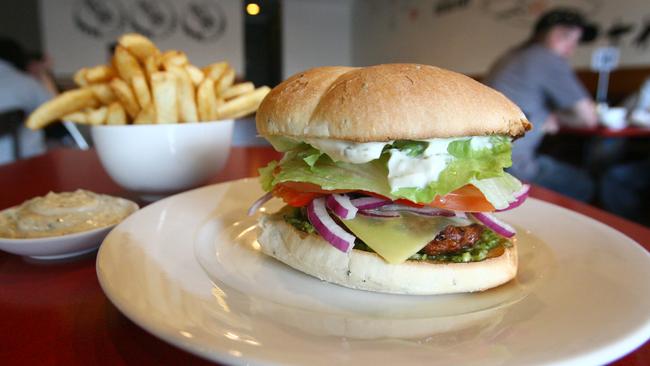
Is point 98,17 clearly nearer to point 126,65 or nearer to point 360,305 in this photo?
point 126,65

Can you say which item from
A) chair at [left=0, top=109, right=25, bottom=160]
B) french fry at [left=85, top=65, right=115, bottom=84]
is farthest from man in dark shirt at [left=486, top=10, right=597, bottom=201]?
chair at [left=0, top=109, right=25, bottom=160]

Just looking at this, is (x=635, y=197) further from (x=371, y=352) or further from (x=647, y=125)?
(x=371, y=352)

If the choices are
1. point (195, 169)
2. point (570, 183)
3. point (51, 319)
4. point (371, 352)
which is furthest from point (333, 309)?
point (570, 183)

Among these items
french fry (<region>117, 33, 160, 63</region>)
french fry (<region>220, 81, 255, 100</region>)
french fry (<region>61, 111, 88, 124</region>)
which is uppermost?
french fry (<region>117, 33, 160, 63</region>)

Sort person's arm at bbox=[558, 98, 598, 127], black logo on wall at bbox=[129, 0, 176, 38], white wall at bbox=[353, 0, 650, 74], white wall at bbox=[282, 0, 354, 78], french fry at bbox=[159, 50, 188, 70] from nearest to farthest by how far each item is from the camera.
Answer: french fry at bbox=[159, 50, 188, 70], person's arm at bbox=[558, 98, 598, 127], white wall at bbox=[353, 0, 650, 74], black logo on wall at bbox=[129, 0, 176, 38], white wall at bbox=[282, 0, 354, 78]

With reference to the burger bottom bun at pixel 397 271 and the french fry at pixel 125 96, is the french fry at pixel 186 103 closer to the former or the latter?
the french fry at pixel 125 96

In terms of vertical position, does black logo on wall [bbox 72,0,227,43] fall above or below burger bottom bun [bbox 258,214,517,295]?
above

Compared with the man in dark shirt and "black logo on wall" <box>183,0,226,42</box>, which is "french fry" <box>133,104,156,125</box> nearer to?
the man in dark shirt

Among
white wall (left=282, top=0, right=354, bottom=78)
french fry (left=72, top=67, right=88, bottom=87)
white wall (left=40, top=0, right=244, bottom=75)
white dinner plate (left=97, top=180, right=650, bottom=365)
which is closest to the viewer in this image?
white dinner plate (left=97, top=180, right=650, bottom=365)
